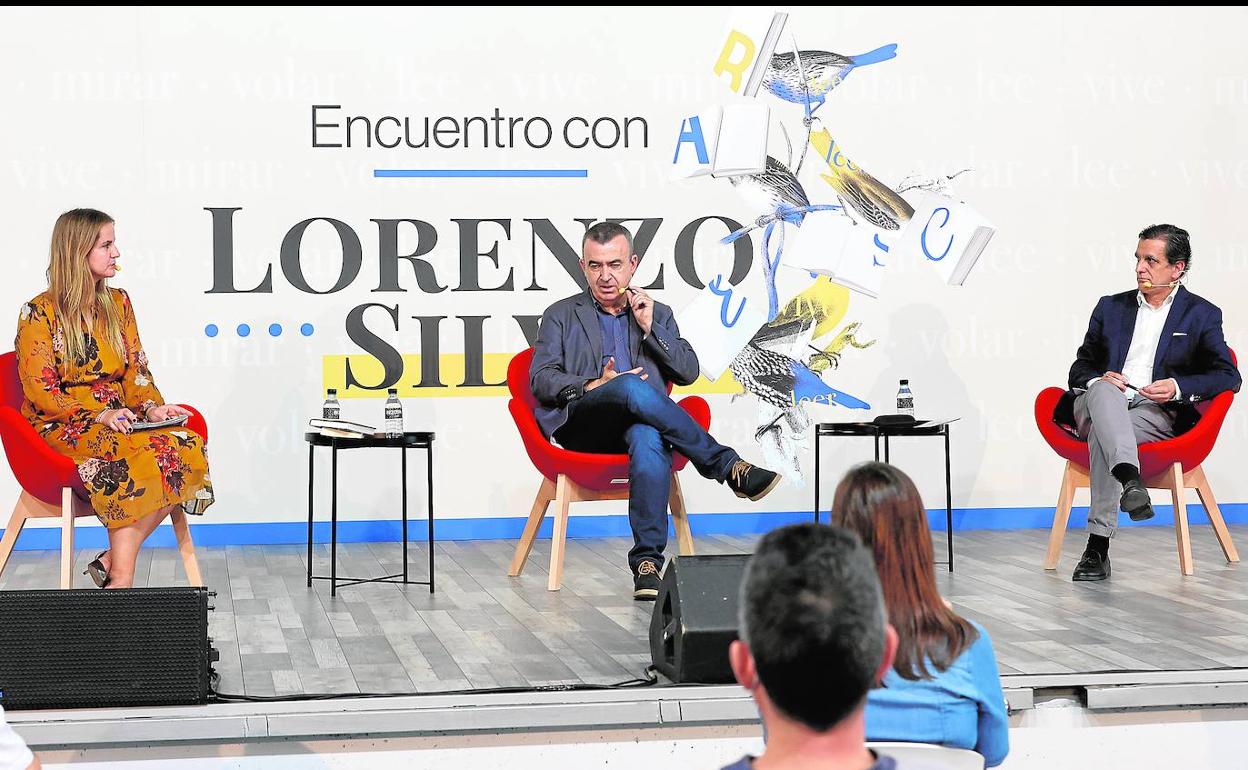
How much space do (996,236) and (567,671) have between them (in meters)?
3.70

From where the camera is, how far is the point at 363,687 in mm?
3078

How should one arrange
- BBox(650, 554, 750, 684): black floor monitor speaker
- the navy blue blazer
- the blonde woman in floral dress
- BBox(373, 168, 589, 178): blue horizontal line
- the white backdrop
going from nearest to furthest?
BBox(650, 554, 750, 684): black floor monitor speaker
the blonde woman in floral dress
the navy blue blazer
the white backdrop
BBox(373, 168, 589, 178): blue horizontal line

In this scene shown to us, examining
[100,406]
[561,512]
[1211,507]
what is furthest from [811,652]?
[1211,507]

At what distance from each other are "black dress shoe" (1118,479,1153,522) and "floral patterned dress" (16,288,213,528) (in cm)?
280

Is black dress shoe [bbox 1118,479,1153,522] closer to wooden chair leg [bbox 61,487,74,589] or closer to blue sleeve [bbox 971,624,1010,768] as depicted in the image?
blue sleeve [bbox 971,624,1010,768]

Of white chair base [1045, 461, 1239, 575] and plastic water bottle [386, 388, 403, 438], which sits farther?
white chair base [1045, 461, 1239, 575]

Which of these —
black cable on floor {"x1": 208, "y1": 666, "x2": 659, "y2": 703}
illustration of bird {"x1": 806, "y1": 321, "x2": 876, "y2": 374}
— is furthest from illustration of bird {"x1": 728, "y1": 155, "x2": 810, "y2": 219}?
black cable on floor {"x1": 208, "y1": 666, "x2": 659, "y2": 703}

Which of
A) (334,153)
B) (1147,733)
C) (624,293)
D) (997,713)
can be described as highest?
(334,153)

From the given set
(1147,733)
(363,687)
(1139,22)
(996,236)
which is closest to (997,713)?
(1147,733)

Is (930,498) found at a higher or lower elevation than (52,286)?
lower

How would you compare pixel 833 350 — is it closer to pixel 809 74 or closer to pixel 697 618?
pixel 809 74

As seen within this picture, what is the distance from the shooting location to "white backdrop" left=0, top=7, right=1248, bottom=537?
5.67 metres

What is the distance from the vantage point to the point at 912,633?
1649 millimetres

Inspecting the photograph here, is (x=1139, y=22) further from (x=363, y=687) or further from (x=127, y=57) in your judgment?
(x=363, y=687)
